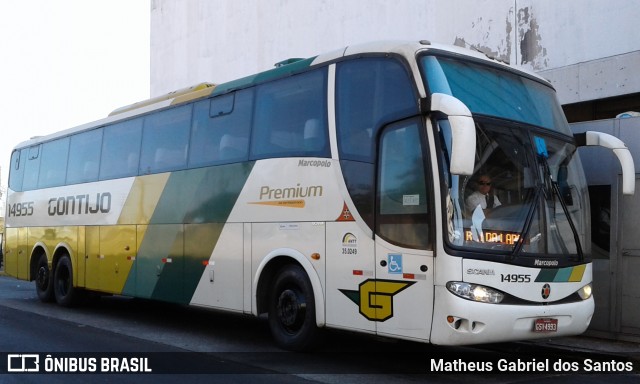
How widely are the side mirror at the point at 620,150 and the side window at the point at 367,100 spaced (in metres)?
2.81

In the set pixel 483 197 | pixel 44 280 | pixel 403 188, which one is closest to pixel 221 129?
pixel 403 188

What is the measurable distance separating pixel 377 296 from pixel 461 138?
7.03ft

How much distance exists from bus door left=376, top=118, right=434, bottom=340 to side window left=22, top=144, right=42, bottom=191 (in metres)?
11.1

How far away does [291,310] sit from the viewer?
923cm

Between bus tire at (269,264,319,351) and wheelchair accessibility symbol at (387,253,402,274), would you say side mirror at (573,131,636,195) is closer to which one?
wheelchair accessibility symbol at (387,253,402,274)

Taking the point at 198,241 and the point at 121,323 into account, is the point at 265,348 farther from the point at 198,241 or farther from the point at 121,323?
the point at 121,323

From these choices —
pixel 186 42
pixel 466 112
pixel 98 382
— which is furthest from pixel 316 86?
pixel 186 42

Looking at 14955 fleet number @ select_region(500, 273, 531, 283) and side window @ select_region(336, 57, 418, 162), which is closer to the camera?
14955 fleet number @ select_region(500, 273, 531, 283)

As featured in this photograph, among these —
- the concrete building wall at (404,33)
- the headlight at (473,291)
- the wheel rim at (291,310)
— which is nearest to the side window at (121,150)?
the wheel rim at (291,310)

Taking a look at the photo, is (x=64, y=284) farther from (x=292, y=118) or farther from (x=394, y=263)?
(x=394, y=263)

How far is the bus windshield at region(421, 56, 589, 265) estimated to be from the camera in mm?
7363

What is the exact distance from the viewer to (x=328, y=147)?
879 cm

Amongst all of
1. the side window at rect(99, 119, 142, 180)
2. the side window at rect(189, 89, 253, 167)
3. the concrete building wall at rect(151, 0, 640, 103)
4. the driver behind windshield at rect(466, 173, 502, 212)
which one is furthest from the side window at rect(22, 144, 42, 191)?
the driver behind windshield at rect(466, 173, 502, 212)

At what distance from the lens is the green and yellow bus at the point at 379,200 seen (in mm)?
7312
